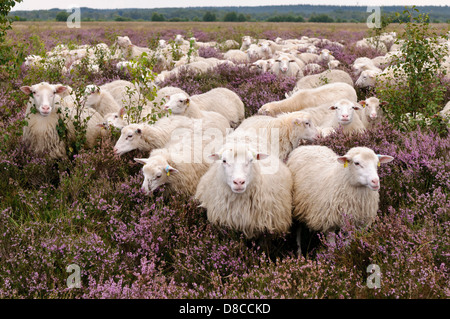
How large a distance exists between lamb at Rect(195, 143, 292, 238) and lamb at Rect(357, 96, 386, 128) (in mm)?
3553

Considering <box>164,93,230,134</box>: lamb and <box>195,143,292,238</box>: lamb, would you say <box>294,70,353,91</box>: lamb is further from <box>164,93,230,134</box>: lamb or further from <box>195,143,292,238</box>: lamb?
<box>195,143,292,238</box>: lamb

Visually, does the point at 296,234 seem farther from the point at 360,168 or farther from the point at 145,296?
the point at 145,296

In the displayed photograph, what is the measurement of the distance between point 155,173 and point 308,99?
14.4 ft

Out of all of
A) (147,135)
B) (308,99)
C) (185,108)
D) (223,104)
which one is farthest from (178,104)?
(308,99)

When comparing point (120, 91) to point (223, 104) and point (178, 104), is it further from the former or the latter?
point (223, 104)

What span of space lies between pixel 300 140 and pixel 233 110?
2.59m

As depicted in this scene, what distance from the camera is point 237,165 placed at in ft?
12.7

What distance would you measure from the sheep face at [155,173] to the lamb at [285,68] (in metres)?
7.11

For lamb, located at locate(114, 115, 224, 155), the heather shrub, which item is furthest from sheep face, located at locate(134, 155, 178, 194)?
lamb, located at locate(114, 115, 224, 155)

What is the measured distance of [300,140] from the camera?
6.30 meters

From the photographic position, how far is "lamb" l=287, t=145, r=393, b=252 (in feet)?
13.0

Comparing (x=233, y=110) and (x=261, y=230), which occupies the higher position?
(x=233, y=110)

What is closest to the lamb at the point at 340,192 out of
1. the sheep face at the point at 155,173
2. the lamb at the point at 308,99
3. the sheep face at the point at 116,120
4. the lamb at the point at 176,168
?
the lamb at the point at 176,168
